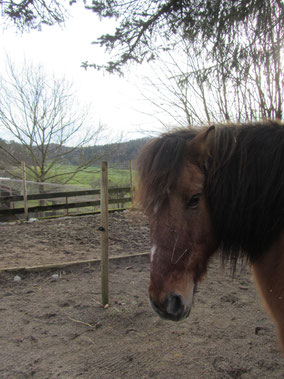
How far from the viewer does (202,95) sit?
226 inches

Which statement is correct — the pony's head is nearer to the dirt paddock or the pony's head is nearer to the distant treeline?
the dirt paddock

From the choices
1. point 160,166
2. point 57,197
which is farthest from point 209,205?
point 57,197

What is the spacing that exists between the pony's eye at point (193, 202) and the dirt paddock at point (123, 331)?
0.96m

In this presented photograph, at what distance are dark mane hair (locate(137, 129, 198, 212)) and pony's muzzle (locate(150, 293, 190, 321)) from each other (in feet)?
1.53

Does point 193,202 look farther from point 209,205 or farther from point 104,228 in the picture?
point 104,228

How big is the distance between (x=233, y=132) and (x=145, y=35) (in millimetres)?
4582

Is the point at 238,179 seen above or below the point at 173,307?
above

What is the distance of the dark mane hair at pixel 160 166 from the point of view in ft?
4.11

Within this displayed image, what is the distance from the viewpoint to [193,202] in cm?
127

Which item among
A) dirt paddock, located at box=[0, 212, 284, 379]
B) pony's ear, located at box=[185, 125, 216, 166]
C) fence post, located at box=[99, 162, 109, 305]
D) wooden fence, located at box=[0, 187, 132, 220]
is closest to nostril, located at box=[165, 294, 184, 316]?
pony's ear, located at box=[185, 125, 216, 166]

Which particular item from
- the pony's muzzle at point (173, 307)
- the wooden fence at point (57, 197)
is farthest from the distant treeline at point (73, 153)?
the pony's muzzle at point (173, 307)

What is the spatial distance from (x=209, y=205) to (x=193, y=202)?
0.13m

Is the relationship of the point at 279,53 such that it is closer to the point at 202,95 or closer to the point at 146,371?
the point at 202,95

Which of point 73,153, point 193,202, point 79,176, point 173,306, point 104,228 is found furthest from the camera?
point 79,176
